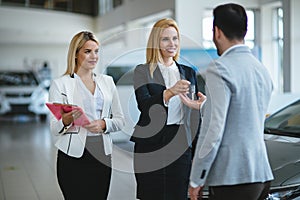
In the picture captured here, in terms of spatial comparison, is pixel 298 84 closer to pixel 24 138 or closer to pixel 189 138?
pixel 24 138

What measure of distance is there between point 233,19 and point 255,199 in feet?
2.61

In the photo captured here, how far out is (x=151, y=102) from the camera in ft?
9.04

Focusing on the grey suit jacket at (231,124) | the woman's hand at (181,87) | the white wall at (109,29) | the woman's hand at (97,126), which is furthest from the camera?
the white wall at (109,29)

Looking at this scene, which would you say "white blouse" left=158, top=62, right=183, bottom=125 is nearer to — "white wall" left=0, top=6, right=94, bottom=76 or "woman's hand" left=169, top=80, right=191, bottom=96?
"woman's hand" left=169, top=80, right=191, bottom=96

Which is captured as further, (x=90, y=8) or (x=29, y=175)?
(x=90, y=8)

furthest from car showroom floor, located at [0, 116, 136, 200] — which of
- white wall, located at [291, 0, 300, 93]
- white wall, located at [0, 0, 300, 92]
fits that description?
white wall, located at [291, 0, 300, 93]

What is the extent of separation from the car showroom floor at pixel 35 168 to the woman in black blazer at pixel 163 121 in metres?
→ 0.18

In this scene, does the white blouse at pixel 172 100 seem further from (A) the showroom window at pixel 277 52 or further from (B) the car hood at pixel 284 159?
(A) the showroom window at pixel 277 52

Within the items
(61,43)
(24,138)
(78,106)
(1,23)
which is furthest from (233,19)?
(61,43)

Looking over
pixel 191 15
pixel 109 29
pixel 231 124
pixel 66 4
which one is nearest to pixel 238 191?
pixel 231 124

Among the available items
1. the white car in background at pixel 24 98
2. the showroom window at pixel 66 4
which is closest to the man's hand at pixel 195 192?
the showroom window at pixel 66 4

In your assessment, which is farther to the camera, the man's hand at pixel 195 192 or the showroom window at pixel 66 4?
the showroom window at pixel 66 4

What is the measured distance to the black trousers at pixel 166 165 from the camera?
2811mm

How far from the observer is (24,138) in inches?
452
